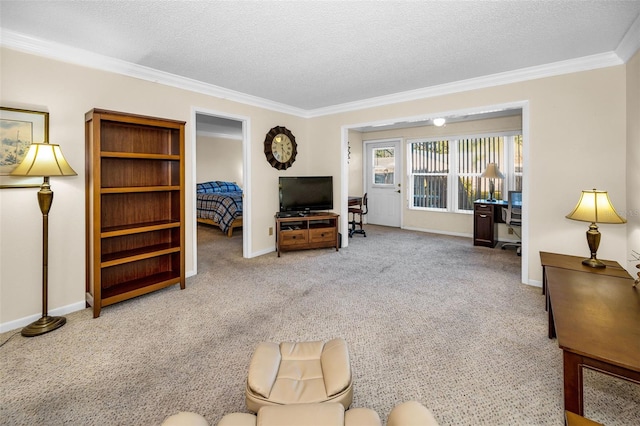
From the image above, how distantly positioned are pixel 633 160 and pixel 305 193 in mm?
3827

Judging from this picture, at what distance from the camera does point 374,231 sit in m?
6.88

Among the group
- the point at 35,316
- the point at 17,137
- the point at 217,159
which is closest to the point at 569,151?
the point at 17,137

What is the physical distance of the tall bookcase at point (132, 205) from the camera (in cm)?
268

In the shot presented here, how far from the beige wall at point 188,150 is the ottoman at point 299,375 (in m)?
2.41

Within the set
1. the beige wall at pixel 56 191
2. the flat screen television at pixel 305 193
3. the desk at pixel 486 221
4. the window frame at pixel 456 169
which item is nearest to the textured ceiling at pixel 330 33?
the beige wall at pixel 56 191

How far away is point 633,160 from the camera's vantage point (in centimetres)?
268

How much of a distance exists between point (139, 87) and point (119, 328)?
2437 millimetres

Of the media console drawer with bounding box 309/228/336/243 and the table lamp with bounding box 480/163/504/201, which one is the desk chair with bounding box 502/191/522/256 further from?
the media console drawer with bounding box 309/228/336/243

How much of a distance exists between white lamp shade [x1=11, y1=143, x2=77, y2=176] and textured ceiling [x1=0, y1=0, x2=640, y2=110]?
3.11ft

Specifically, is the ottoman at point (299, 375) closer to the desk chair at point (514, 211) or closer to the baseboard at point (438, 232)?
the desk chair at point (514, 211)

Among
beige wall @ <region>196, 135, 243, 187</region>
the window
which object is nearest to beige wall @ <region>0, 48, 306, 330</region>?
beige wall @ <region>196, 135, 243, 187</region>

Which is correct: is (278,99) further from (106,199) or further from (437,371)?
(437,371)

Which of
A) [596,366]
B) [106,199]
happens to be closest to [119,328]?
[106,199]

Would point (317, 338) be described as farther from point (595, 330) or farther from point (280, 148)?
point (280, 148)
